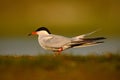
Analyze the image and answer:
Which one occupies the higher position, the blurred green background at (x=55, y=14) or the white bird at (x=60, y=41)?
the blurred green background at (x=55, y=14)

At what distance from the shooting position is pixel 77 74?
5.09ft

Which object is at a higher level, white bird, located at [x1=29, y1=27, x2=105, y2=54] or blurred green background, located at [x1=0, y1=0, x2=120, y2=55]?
blurred green background, located at [x1=0, y1=0, x2=120, y2=55]

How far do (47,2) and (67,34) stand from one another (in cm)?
20

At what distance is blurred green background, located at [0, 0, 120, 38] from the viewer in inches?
62.6

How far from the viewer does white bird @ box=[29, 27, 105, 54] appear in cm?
156

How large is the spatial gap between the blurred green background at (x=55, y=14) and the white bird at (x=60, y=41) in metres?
0.05

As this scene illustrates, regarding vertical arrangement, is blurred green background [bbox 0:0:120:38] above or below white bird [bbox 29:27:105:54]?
above

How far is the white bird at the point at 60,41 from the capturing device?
1.56 m

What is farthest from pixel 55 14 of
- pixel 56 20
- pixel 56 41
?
pixel 56 41

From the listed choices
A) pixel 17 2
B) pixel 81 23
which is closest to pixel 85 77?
pixel 81 23

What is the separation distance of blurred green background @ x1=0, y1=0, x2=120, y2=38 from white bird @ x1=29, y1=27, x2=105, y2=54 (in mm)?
52

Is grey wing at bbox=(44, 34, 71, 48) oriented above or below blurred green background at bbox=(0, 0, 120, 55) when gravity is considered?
below

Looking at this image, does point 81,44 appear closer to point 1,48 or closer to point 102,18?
point 102,18

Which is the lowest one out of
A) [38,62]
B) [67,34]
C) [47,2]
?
[38,62]
